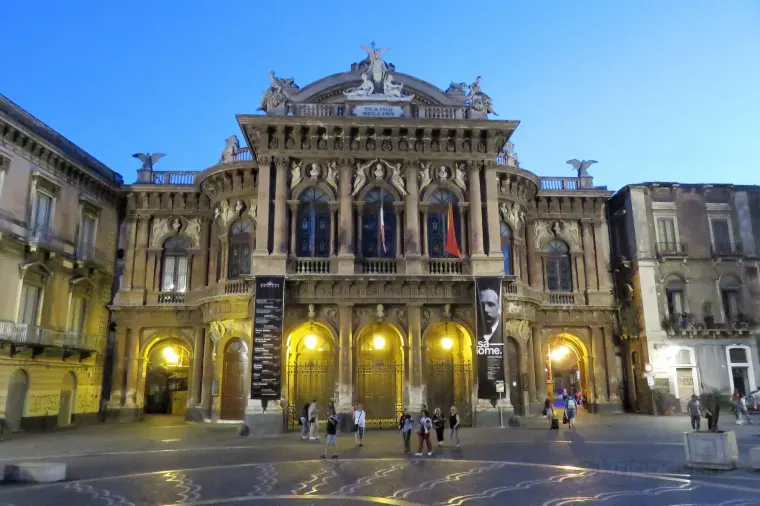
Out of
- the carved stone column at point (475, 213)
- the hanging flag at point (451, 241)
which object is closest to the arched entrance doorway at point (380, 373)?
the hanging flag at point (451, 241)

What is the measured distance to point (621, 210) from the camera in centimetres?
3189

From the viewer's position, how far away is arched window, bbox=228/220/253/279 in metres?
27.1

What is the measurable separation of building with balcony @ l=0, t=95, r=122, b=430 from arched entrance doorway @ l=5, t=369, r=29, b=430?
0.13 feet

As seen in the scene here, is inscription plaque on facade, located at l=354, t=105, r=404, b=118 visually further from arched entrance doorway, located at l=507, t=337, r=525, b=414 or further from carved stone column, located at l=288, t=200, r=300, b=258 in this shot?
arched entrance doorway, located at l=507, t=337, r=525, b=414

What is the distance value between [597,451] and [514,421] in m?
7.02

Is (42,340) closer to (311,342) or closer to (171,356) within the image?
(171,356)

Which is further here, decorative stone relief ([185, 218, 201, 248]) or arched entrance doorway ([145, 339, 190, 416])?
arched entrance doorway ([145, 339, 190, 416])

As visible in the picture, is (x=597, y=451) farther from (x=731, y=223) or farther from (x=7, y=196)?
(x=7, y=196)

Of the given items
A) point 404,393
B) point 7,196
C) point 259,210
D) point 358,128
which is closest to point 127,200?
point 7,196

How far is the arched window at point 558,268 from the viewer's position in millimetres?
31297

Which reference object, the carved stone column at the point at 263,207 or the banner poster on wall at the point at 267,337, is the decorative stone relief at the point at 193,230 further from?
the banner poster on wall at the point at 267,337

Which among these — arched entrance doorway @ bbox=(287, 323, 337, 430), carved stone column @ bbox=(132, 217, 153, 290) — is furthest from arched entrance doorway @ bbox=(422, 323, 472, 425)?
carved stone column @ bbox=(132, 217, 153, 290)

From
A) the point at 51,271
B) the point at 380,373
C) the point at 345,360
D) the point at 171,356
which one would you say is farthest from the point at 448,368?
the point at 51,271

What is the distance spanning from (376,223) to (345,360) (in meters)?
5.97
